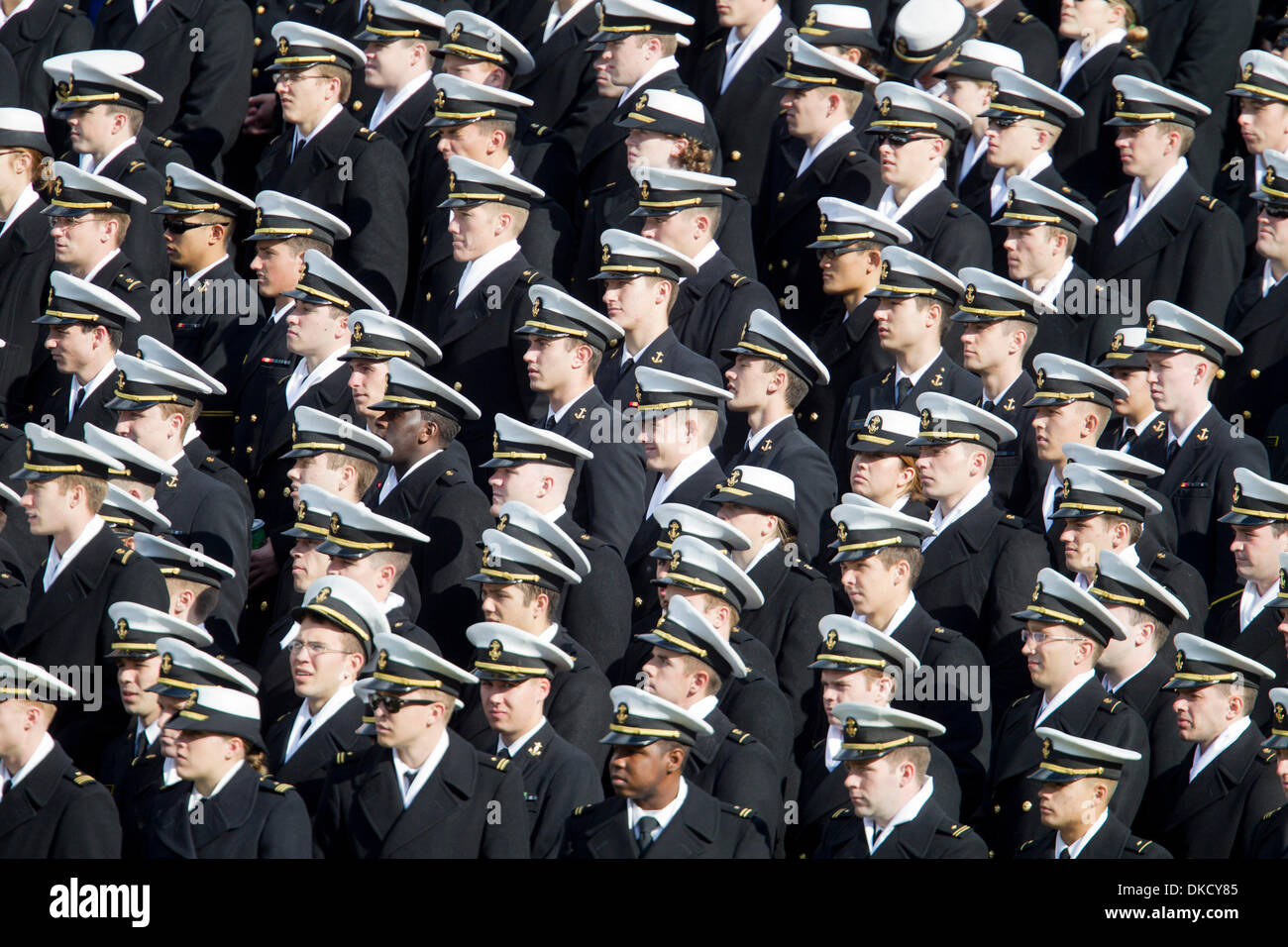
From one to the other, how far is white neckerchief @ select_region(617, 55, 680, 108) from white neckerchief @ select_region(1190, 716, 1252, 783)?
5.17 m

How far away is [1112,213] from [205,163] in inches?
200

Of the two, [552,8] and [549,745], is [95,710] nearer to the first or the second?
[549,745]

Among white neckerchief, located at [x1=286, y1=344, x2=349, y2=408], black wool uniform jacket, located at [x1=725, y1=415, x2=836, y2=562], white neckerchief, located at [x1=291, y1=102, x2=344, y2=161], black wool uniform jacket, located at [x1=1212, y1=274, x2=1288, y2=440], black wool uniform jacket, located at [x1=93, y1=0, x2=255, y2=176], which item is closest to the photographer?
black wool uniform jacket, located at [x1=725, y1=415, x2=836, y2=562]

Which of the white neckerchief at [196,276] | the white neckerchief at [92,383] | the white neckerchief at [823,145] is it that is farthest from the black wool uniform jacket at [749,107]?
the white neckerchief at [92,383]

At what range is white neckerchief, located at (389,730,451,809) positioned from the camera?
10.1 meters

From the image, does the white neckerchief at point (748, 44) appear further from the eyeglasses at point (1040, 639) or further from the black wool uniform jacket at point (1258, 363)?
the eyeglasses at point (1040, 639)

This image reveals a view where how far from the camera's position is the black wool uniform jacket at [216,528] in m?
11.8

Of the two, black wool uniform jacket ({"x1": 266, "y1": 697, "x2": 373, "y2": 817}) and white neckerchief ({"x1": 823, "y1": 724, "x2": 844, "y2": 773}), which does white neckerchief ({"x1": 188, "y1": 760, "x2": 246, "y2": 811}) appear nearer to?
black wool uniform jacket ({"x1": 266, "y1": 697, "x2": 373, "y2": 817})

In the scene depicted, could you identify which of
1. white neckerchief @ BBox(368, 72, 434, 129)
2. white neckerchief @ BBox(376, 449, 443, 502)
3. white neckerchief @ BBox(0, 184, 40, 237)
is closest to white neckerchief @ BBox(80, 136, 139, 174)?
white neckerchief @ BBox(0, 184, 40, 237)

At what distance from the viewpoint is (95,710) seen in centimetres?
1138

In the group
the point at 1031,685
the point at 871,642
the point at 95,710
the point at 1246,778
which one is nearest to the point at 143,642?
the point at 95,710

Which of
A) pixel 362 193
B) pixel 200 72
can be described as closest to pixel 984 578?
pixel 362 193

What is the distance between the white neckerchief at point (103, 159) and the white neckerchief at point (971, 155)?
14.8 feet

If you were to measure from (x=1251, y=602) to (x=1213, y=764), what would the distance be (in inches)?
48.9
